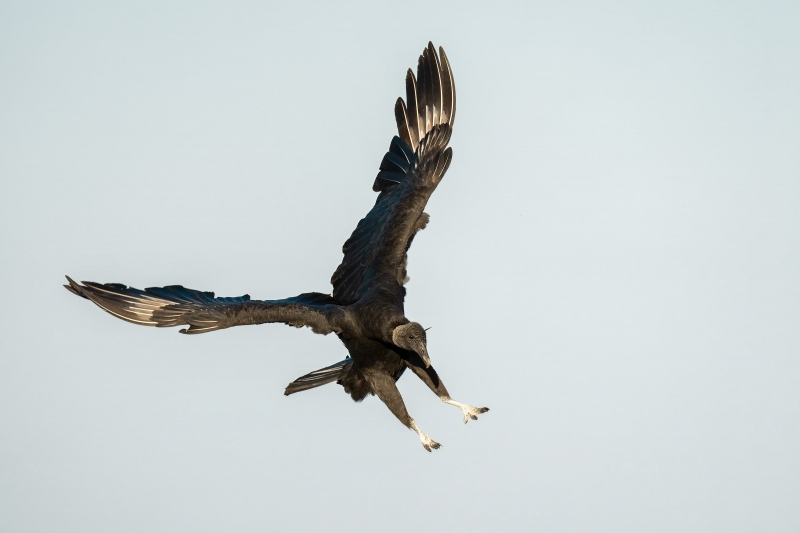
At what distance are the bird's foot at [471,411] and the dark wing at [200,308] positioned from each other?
2025 mm

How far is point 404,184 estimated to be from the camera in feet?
66.9

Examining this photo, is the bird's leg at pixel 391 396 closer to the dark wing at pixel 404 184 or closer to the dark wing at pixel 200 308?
the dark wing at pixel 200 308

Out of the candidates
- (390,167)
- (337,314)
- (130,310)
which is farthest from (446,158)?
(130,310)

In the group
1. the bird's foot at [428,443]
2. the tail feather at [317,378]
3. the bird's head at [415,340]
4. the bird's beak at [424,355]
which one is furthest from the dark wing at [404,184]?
the bird's foot at [428,443]

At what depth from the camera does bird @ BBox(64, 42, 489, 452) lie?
57.9 ft

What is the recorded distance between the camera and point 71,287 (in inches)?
722

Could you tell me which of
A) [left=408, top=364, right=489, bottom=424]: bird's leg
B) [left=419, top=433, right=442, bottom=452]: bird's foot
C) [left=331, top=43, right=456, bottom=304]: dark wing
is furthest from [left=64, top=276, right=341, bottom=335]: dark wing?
[left=419, top=433, right=442, bottom=452]: bird's foot

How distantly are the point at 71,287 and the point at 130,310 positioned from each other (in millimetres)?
852

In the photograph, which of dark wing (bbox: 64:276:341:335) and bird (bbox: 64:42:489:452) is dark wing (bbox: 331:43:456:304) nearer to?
bird (bbox: 64:42:489:452)

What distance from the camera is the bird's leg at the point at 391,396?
17812mm

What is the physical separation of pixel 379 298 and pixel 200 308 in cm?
240

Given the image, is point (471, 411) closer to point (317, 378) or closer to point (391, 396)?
point (391, 396)

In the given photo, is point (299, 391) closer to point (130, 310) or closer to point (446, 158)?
point (130, 310)

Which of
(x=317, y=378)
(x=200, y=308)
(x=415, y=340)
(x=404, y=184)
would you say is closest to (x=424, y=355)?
(x=415, y=340)
